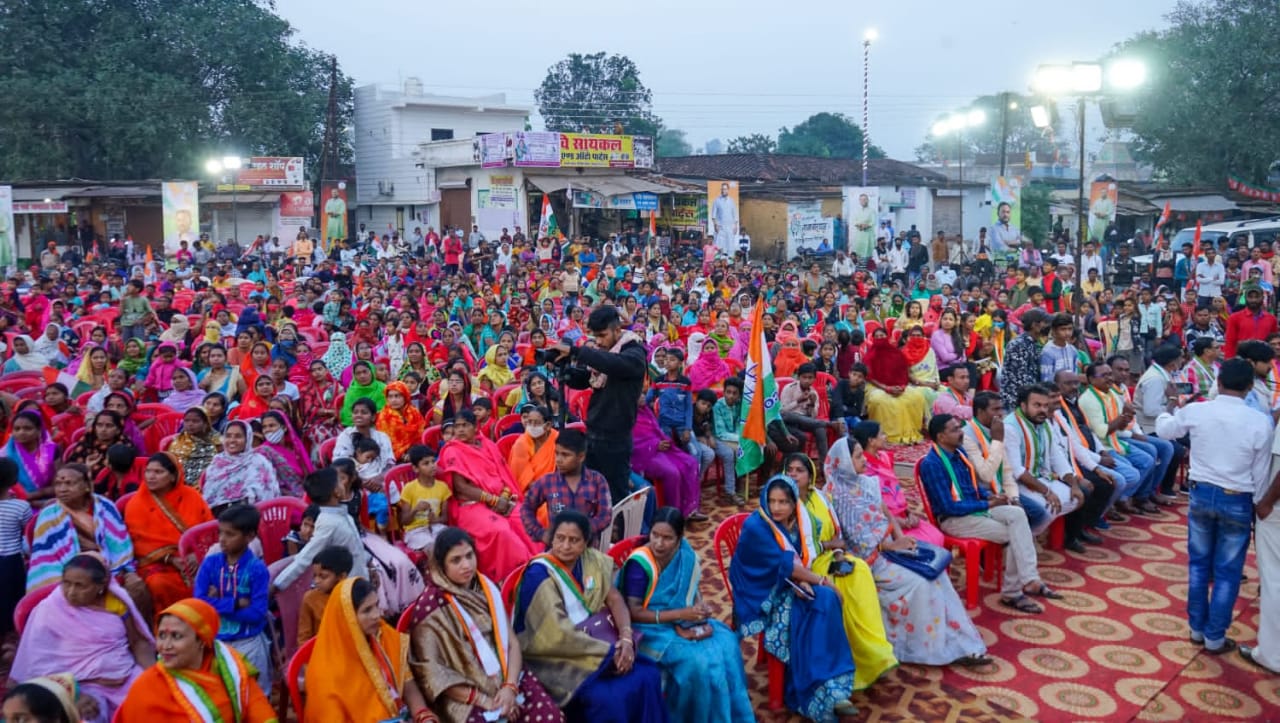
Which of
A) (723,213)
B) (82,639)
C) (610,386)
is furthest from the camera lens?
(723,213)

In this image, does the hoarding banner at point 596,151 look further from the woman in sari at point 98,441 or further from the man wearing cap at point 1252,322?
the woman in sari at point 98,441

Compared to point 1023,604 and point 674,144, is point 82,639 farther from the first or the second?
point 674,144

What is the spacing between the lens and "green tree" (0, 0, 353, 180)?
1043 inches

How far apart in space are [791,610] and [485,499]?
73.8 inches

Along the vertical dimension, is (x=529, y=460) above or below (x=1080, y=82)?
below

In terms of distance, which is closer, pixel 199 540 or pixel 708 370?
pixel 199 540

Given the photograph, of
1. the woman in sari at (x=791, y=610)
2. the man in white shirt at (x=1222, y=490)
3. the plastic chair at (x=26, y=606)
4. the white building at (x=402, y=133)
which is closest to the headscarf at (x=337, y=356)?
the plastic chair at (x=26, y=606)

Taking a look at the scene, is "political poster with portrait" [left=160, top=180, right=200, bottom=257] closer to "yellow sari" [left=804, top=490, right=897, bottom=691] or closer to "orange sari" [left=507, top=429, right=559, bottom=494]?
"orange sari" [left=507, top=429, right=559, bottom=494]

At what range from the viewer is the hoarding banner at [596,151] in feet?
78.3

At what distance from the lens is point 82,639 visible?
346 centimetres

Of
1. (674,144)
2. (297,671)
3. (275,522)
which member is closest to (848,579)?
(297,671)

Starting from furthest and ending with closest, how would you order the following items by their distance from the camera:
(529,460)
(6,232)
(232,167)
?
(232,167) → (6,232) → (529,460)

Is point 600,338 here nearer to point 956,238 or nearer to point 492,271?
point 492,271

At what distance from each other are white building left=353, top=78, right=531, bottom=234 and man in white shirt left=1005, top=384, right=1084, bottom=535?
2458 centimetres
